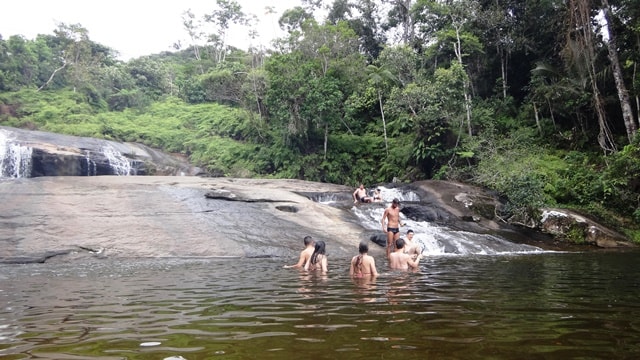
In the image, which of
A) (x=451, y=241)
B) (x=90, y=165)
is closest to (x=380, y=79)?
(x=451, y=241)

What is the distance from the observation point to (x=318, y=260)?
1006 cm

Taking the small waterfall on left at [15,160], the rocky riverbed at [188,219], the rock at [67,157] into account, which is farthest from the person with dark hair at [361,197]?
the small waterfall on left at [15,160]

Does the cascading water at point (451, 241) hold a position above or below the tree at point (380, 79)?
below

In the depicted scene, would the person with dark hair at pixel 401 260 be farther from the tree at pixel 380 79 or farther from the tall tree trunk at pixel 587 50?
the tree at pixel 380 79

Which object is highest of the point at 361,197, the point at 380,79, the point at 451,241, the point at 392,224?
the point at 380,79

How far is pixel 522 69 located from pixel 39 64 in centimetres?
4126

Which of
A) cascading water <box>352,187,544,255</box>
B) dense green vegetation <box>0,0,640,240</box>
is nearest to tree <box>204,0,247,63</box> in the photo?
dense green vegetation <box>0,0,640,240</box>

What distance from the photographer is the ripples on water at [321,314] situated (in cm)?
397

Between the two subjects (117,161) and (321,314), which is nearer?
(321,314)

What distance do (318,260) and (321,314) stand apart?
15.1ft

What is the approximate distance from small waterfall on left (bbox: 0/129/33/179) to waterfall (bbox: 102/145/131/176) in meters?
4.03

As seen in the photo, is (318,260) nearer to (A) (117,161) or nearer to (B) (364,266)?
(B) (364,266)

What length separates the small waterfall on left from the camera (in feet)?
79.9

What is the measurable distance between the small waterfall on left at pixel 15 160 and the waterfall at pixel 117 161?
13.2 feet
